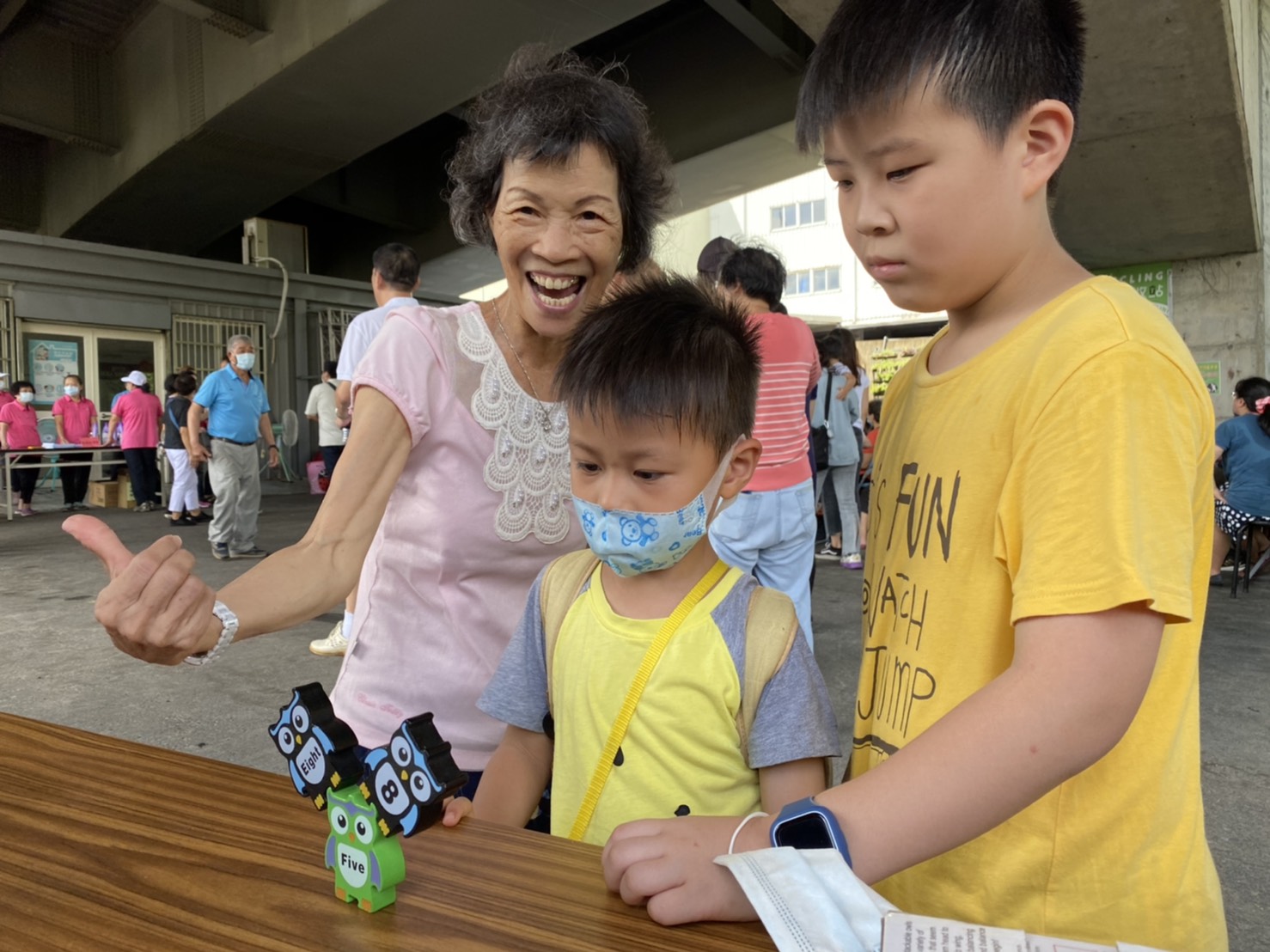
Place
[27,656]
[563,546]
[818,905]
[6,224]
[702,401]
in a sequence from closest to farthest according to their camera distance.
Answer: [818,905]
[702,401]
[563,546]
[27,656]
[6,224]

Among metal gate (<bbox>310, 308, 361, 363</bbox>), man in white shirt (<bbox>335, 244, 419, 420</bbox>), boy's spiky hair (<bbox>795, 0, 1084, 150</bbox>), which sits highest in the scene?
metal gate (<bbox>310, 308, 361, 363</bbox>)

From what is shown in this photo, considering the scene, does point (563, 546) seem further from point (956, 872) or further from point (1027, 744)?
point (1027, 744)

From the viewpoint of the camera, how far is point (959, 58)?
715mm

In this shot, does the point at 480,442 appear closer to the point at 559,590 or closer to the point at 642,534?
the point at 559,590

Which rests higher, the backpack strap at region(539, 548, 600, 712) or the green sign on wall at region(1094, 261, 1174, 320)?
the green sign on wall at region(1094, 261, 1174, 320)

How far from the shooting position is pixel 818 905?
1.90 ft

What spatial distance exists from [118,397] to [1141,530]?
10.6m

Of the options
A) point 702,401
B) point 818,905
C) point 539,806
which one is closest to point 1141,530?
point 818,905

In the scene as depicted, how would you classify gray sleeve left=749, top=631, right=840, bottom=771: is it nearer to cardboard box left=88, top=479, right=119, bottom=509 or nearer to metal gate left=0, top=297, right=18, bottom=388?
cardboard box left=88, top=479, right=119, bottom=509

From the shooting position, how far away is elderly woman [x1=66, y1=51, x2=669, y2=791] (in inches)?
52.7

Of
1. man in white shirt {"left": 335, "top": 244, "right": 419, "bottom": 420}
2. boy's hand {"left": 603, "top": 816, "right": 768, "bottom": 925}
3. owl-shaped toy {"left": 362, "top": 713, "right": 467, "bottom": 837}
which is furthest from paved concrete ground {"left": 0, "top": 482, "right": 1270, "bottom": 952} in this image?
man in white shirt {"left": 335, "top": 244, "right": 419, "bottom": 420}

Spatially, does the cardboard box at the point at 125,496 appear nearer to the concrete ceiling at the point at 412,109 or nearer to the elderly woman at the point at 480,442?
the concrete ceiling at the point at 412,109

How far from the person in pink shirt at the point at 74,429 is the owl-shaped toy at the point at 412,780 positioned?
10387mm

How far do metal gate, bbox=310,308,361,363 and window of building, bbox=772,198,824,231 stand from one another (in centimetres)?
1424
